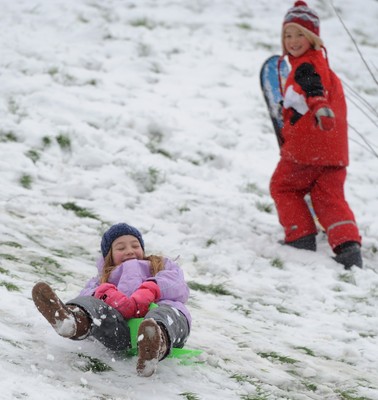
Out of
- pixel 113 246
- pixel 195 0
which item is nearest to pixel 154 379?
pixel 113 246

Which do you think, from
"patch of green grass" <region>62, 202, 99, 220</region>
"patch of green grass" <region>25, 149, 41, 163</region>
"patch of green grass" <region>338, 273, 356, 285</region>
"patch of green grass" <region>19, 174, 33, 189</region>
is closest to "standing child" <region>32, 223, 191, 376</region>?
"patch of green grass" <region>62, 202, 99, 220</region>

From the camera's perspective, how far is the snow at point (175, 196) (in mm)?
3410

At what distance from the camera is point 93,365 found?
3.20m

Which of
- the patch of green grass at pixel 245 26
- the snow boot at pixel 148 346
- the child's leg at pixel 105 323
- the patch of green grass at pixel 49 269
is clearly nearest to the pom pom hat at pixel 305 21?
the patch of green grass at pixel 49 269

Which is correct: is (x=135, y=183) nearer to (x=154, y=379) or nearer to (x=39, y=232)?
(x=39, y=232)

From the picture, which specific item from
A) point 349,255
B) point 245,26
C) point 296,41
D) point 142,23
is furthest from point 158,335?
point 245,26

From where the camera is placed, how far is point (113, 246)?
4156 mm

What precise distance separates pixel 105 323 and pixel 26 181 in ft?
10.0

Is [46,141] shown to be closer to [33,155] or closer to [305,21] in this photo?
[33,155]

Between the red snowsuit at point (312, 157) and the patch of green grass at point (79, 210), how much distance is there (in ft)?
5.20

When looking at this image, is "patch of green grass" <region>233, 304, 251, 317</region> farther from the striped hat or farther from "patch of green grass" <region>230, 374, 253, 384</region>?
the striped hat

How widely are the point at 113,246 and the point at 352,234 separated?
7.65 ft

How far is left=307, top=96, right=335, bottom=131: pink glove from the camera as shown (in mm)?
5555

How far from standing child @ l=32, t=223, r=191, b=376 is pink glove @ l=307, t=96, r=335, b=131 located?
2.03m
